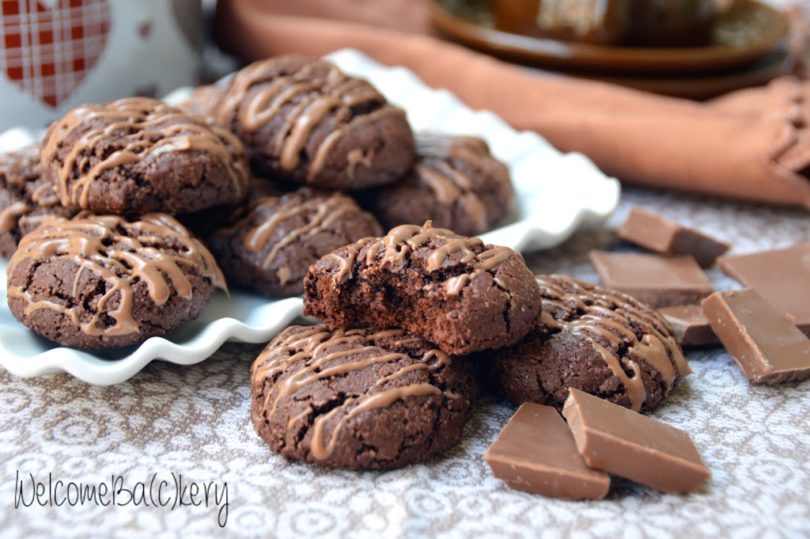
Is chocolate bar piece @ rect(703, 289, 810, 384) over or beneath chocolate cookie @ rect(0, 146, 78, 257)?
over

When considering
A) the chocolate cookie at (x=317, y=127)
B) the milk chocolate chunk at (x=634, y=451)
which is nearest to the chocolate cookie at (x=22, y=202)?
the chocolate cookie at (x=317, y=127)

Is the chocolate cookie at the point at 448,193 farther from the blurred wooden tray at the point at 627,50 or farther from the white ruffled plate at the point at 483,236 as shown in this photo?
the blurred wooden tray at the point at 627,50

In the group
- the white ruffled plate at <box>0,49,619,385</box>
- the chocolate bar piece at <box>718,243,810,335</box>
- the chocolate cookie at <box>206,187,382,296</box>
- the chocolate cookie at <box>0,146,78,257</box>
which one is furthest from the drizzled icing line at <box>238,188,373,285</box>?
the chocolate bar piece at <box>718,243,810,335</box>

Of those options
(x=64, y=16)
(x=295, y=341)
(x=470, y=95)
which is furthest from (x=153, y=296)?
(x=470, y=95)

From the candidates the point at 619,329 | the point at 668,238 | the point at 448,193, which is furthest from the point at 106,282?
the point at 668,238

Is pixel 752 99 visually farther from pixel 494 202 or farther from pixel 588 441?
pixel 588 441

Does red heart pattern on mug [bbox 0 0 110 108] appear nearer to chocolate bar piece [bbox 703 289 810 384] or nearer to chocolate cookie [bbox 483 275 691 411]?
chocolate cookie [bbox 483 275 691 411]

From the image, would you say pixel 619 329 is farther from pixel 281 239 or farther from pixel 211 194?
pixel 211 194

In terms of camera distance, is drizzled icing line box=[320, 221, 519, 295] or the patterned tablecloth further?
drizzled icing line box=[320, 221, 519, 295]
